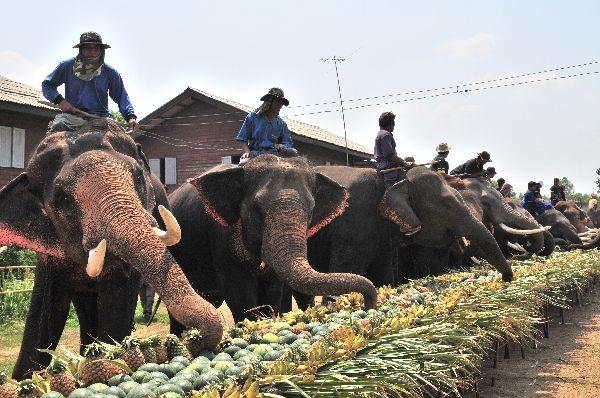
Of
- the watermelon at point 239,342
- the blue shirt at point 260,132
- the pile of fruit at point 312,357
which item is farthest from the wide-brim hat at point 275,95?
the watermelon at point 239,342

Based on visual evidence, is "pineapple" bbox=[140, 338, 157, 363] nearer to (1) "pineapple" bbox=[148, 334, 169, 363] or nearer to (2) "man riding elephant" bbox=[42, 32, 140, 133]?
(1) "pineapple" bbox=[148, 334, 169, 363]

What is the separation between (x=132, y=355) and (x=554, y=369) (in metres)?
5.64

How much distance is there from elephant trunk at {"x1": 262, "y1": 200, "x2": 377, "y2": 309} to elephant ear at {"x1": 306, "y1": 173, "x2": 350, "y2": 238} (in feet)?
3.72

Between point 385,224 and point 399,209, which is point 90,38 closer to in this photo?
point 399,209

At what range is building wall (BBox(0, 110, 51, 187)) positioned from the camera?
19.9 m

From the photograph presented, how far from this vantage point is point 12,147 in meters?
20.0

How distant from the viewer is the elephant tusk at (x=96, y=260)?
4453 mm

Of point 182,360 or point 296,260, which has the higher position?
point 296,260

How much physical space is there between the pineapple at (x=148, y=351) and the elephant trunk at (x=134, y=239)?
0.22 m

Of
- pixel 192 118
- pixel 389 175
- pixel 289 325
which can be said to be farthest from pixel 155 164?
pixel 289 325

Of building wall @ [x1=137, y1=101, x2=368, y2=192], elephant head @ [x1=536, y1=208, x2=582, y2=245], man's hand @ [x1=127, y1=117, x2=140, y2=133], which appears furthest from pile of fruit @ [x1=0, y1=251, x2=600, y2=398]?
building wall @ [x1=137, y1=101, x2=368, y2=192]

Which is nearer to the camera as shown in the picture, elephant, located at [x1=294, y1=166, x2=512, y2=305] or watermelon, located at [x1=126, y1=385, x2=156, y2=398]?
watermelon, located at [x1=126, y1=385, x2=156, y2=398]

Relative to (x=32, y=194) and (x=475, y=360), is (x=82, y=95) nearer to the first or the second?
(x=32, y=194)

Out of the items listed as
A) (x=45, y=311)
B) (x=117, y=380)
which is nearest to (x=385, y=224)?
(x=45, y=311)
